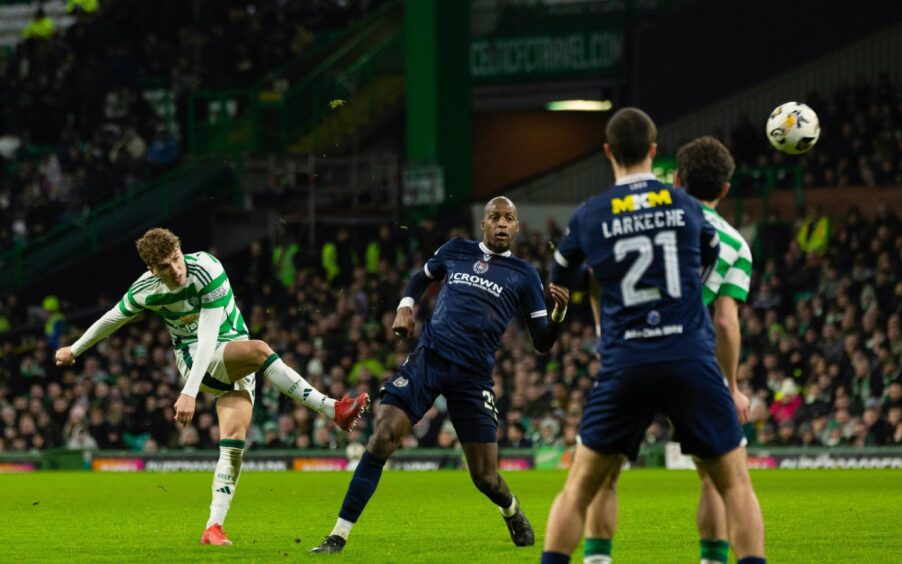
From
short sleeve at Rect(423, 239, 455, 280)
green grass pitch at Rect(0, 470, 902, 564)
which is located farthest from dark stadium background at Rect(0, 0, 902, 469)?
short sleeve at Rect(423, 239, 455, 280)

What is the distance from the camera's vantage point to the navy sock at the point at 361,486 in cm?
973

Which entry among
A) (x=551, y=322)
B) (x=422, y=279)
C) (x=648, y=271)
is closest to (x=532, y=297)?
(x=422, y=279)

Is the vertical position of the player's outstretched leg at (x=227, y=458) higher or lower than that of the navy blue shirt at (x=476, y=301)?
lower

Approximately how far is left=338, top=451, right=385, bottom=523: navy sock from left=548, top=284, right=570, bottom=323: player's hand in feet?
7.36

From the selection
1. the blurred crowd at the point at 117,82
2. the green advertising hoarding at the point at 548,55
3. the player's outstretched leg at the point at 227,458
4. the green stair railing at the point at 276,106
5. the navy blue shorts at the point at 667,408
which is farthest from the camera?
the blurred crowd at the point at 117,82

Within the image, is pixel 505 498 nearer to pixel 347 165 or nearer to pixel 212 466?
pixel 212 466

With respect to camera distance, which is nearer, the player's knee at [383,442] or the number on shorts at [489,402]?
the player's knee at [383,442]

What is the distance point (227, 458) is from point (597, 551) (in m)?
4.46

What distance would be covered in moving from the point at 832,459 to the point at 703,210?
14.9 metres

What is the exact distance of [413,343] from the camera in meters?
25.2

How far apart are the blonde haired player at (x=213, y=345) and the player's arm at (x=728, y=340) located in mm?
4101

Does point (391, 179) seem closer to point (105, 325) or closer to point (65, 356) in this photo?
point (105, 325)

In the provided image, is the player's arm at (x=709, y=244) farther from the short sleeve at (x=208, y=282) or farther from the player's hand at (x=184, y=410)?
the short sleeve at (x=208, y=282)

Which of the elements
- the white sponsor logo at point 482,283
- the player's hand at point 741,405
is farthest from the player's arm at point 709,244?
the white sponsor logo at point 482,283
